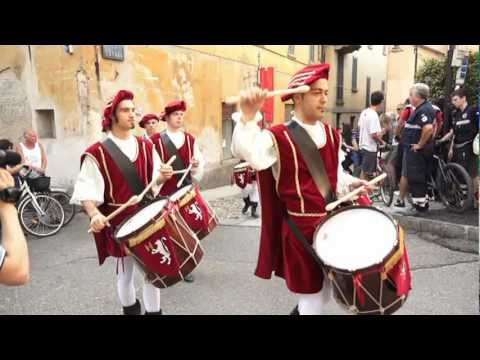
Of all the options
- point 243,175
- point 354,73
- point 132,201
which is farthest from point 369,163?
point 354,73

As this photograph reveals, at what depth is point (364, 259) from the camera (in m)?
2.14

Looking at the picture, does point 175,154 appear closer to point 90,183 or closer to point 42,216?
point 90,183

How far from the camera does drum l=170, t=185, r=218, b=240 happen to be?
3.39m

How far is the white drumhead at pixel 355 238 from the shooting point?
83.7 inches

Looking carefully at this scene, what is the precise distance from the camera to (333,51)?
71.4 feet

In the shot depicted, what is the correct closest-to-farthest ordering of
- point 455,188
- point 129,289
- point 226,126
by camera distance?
point 129,289, point 455,188, point 226,126

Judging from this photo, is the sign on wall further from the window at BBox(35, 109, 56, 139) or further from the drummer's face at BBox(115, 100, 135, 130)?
the drummer's face at BBox(115, 100, 135, 130)

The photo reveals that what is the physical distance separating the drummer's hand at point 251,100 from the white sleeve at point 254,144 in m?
0.05

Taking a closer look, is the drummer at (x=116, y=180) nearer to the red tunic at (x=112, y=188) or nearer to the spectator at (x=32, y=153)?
the red tunic at (x=112, y=188)

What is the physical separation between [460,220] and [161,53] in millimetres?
6587

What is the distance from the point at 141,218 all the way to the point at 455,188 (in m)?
4.74

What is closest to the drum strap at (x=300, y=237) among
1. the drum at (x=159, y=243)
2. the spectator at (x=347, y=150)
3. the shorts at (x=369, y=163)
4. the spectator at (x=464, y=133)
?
the drum at (x=159, y=243)

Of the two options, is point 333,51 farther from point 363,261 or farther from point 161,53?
point 363,261

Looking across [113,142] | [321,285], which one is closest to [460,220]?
[321,285]
